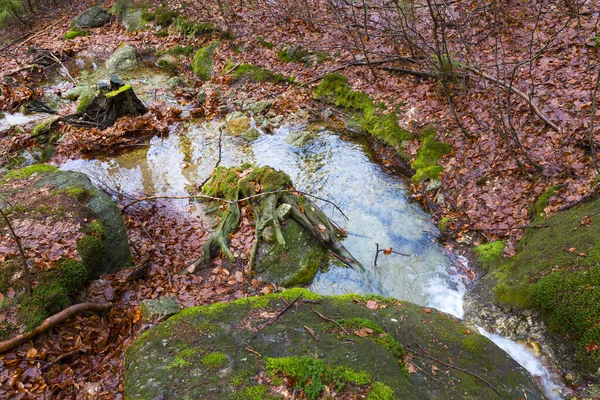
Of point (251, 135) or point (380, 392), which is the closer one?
point (380, 392)

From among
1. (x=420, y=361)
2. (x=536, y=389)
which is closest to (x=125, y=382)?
(x=420, y=361)

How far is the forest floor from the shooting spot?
4.35 metres

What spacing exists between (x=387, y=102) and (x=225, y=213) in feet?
19.8

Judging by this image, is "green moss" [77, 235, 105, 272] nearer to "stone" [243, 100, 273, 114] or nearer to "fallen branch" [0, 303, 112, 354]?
"fallen branch" [0, 303, 112, 354]

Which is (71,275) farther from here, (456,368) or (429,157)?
(429,157)

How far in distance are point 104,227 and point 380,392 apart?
201 inches

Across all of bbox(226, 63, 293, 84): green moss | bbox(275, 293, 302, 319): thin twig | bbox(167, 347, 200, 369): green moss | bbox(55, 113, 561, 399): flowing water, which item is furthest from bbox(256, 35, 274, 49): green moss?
bbox(167, 347, 200, 369): green moss

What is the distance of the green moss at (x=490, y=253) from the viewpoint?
20.0 feet

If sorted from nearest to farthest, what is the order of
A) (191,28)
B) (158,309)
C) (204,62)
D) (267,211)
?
(158,309) < (267,211) < (204,62) < (191,28)

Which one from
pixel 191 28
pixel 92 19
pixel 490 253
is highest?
pixel 92 19

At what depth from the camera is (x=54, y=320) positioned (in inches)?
171

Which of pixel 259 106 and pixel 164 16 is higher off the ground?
pixel 164 16

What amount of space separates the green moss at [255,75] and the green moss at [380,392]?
11.7 metres

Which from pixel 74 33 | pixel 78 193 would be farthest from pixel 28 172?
pixel 74 33
